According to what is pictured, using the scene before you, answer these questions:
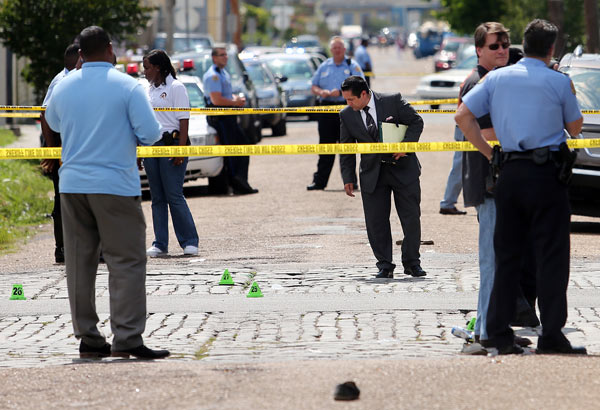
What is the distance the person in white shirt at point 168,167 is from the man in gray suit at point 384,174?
6.28ft

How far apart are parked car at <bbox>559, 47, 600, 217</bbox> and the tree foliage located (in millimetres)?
21838

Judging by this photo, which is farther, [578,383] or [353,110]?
[353,110]

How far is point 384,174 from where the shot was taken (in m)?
10.5

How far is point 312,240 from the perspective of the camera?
12.7m

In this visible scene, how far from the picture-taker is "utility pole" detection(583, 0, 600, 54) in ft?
100

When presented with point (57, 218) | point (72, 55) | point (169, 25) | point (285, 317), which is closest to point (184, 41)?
point (169, 25)

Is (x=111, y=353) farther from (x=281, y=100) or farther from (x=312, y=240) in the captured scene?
(x=281, y=100)

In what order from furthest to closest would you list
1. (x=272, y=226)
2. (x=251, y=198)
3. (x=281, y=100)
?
(x=281, y=100) → (x=251, y=198) → (x=272, y=226)

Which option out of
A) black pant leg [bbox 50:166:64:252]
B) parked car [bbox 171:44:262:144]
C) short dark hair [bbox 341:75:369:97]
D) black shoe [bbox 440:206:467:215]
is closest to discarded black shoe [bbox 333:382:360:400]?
short dark hair [bbox 341:75:369:97]

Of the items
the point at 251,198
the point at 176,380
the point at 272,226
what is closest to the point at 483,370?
the point at 176,380

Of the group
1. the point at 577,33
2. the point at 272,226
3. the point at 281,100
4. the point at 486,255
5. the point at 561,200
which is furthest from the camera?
the point at 577,33

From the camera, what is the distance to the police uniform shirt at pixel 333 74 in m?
18.2

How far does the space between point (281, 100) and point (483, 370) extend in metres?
22.3

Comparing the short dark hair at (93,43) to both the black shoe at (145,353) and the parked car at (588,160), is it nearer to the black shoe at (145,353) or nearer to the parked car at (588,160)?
→ the black shoe at (145,353)
